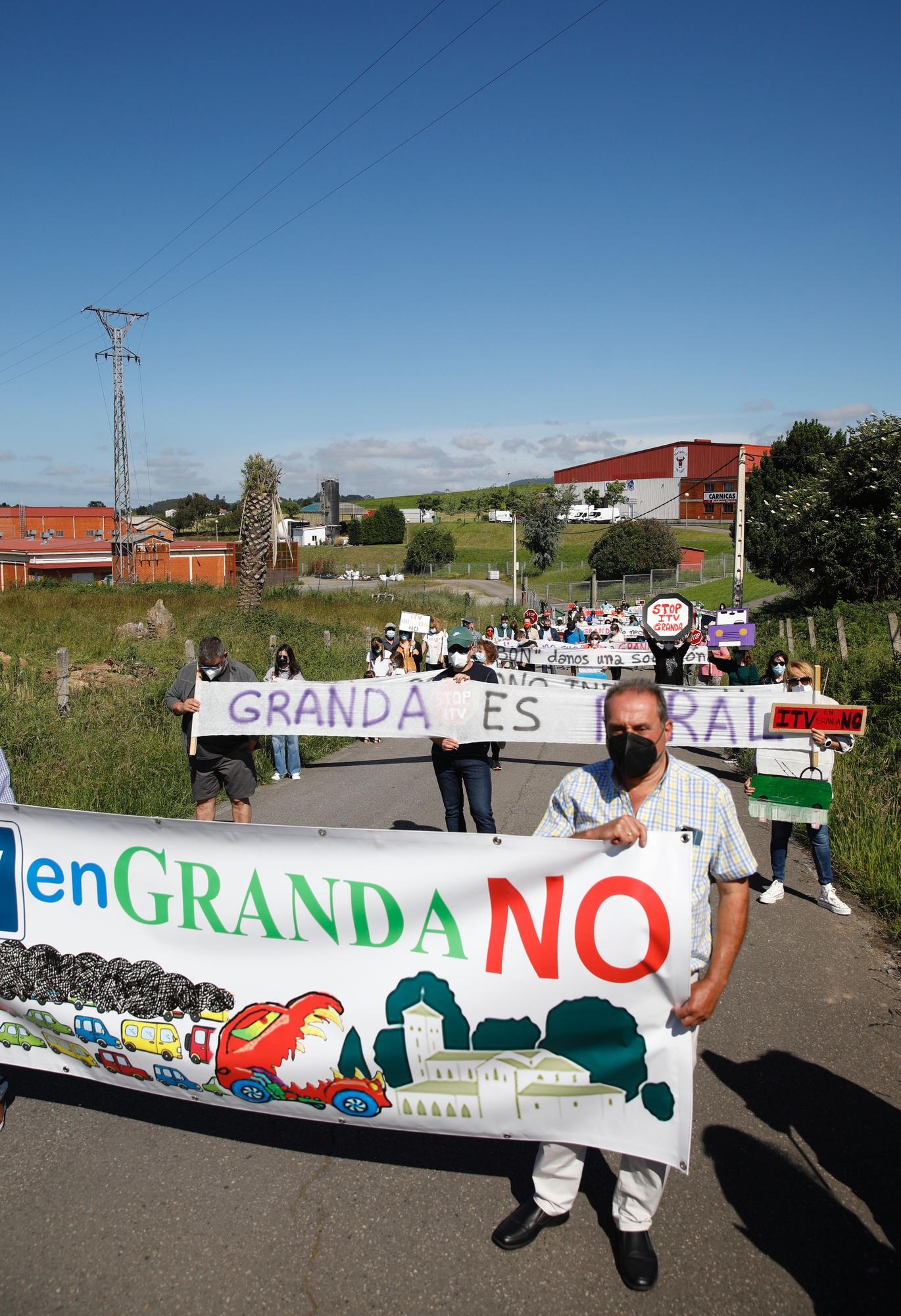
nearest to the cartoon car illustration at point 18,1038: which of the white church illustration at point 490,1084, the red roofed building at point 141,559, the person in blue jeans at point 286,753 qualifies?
the white church illustration at point 490,1084

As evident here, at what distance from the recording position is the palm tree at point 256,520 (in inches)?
1178

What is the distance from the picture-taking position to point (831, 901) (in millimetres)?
6723

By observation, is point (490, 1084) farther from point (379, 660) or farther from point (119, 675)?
point (119, 675)

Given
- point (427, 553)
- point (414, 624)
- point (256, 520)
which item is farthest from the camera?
point (427, 553)

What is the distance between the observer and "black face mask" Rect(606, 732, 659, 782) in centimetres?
309

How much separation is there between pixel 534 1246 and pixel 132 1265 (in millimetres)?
1378

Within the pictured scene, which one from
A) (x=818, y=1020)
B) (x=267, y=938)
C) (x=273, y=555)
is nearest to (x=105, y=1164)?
(x=267, y=938)

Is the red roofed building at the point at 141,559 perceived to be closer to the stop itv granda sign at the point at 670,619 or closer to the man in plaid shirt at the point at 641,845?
the stop itv granda sign at the point at 670,619

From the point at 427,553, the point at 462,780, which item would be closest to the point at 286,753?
the point at 462,780

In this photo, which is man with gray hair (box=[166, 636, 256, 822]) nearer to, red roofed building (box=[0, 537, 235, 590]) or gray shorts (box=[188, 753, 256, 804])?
gray shorts (box=[188, 753, 256, 804])

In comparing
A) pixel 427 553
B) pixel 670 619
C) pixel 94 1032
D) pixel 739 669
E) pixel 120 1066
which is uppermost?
pixel 427 553

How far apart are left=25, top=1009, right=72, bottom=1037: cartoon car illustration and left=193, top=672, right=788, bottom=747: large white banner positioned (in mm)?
3573

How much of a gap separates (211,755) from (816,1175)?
5.08m

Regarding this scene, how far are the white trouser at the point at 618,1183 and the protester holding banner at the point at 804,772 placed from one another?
2938 millimetres
